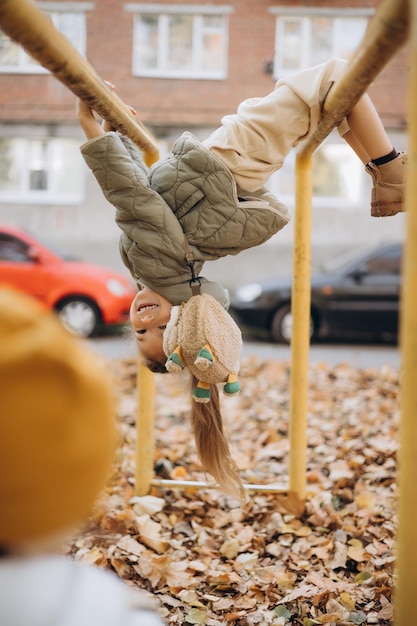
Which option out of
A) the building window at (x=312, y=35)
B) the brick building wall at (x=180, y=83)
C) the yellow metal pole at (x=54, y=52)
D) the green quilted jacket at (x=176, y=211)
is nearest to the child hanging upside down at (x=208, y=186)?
the green quilted jacket at (x=176, y=211)

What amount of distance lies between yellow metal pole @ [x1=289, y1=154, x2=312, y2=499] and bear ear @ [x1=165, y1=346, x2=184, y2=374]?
107 cm

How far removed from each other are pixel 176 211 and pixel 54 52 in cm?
77

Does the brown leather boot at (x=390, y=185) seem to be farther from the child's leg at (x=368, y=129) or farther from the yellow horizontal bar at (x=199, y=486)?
the yellow horizontal bar at (x=199, y=486)

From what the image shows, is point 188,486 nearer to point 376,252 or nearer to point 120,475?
point 120,475

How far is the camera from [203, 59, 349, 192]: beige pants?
7.36ft

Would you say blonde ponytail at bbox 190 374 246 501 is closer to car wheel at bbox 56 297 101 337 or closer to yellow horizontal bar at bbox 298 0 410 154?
yellow horizontal bar at bbox 298 0 410 154

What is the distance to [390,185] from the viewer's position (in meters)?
2.28

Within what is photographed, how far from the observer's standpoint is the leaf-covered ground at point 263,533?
7.85 feet

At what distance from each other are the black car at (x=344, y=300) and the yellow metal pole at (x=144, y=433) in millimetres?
5167

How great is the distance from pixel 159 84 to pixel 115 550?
1314cm

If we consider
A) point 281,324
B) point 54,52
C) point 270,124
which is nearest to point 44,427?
point 54,52

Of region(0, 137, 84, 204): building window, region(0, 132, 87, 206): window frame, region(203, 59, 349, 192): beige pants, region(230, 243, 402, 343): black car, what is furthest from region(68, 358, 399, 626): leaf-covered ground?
region(0, 137, 84, 204): building window

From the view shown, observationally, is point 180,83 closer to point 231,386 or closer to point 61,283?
point 61,283

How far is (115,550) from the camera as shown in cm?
270
